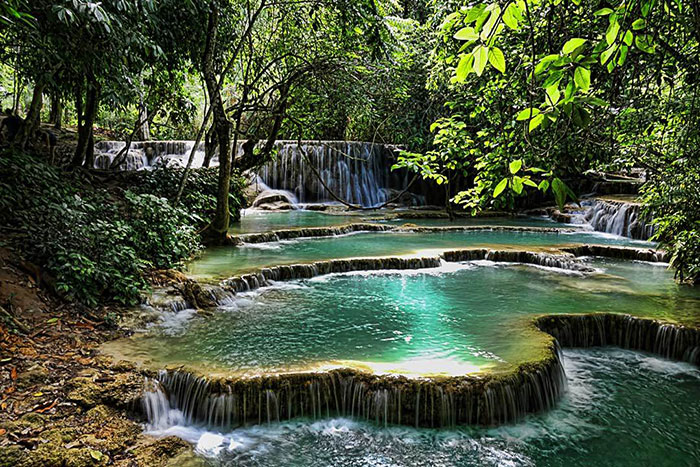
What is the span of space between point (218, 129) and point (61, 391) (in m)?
6.39

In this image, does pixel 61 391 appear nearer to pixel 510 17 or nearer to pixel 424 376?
pixel 424 376

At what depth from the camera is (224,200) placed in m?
10.0

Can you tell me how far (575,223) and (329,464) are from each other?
16.7 meters

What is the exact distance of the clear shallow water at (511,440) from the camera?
4.04m

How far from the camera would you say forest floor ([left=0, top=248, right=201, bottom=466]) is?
3.52 meters

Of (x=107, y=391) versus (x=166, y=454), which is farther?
(x=107, y=391)

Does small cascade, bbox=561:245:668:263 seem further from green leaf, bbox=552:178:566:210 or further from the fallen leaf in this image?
green leaf, bbox=552:178:566:210

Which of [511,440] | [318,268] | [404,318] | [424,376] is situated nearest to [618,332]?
[404,318]

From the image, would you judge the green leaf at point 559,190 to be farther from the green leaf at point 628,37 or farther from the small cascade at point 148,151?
the small cascade at point 148,151

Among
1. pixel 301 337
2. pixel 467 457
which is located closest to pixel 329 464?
pixel 467 457

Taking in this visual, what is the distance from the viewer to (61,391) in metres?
4.12

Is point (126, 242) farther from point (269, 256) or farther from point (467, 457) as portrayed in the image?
point (467, 457)

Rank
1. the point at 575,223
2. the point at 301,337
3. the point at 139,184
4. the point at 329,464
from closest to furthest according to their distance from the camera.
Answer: the point at 329,464, the point at 301,337, the point at 139,184, the point at 575,223

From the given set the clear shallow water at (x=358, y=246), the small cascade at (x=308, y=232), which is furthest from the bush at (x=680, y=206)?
the small cascade at (x=308, y=232)
